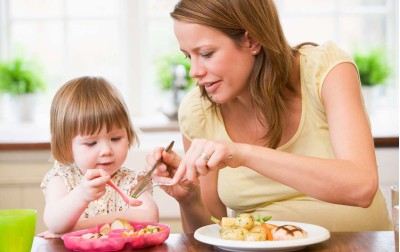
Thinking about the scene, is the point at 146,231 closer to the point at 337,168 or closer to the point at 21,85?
the point at 337,168

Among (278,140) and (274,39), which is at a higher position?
(274,39)

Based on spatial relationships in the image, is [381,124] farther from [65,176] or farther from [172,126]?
[65,176]

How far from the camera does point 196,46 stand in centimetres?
186

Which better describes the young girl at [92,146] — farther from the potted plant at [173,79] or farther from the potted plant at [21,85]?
the potted plant at [21,85]

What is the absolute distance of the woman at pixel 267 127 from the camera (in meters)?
1.69

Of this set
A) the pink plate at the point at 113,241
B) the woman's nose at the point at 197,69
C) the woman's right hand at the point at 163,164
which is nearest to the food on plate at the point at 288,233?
the pink plate at the point at 113,241

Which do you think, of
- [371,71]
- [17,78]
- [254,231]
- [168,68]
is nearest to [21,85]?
[17,78]

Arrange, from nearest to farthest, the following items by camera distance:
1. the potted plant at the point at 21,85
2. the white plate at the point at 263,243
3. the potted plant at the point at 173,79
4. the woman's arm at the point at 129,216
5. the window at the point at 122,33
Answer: the white plate at the point at 263,243, the woman's arm at the point at 129,216, the potted plant at the point at 173,79, the potted plant at the point at 21,85, the window at the point at 122,33

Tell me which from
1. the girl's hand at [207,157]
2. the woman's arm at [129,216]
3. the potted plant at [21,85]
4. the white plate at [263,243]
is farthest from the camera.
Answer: the potted plant at [21,85]

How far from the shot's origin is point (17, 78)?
392cm

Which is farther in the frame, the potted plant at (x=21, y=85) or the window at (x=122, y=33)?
the window at (x=122, y=33)

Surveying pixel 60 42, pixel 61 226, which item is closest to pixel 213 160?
pixel 61 226

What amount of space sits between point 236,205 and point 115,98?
0.49 metres

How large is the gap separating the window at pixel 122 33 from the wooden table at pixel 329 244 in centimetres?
239
